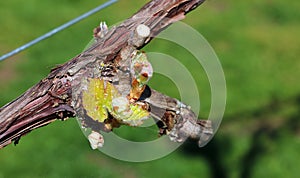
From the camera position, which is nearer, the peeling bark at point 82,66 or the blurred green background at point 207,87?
the peeling bark at point 82,66

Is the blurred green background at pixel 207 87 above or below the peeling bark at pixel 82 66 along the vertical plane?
above

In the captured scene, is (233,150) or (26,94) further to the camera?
(233,150)

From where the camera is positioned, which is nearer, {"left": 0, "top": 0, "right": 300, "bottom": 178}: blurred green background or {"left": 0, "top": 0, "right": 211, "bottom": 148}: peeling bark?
{"left": 0, "top": 0, "right": 211, "bottom": 148}: peeling bark

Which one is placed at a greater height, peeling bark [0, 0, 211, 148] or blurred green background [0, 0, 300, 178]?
blurred green background [0, 0, 300, 178]

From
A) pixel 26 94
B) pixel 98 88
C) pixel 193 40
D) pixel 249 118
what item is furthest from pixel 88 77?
pixel 249 118

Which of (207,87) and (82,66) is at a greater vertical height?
(207,87)

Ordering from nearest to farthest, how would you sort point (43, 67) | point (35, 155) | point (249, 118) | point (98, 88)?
point (98, 88), point (35, 155), point (249, 118), point (43, 67)

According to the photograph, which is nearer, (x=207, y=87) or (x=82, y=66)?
(x=82, y=66)

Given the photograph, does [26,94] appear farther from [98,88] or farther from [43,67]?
[43,67]
